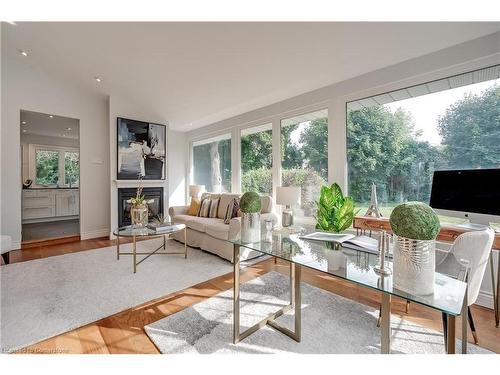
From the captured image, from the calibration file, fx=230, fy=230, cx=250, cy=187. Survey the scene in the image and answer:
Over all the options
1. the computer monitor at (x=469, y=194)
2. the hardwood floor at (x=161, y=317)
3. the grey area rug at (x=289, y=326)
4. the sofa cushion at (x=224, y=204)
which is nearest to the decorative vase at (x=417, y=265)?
the grey area rug at (x=289, y=326)

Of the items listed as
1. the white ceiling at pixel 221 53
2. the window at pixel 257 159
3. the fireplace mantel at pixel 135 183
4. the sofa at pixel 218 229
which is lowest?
the sofa at pixel 218 229

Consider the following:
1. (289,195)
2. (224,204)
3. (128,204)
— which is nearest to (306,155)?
(289,195)

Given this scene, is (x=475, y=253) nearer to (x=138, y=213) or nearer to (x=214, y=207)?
(x=214, y=207)

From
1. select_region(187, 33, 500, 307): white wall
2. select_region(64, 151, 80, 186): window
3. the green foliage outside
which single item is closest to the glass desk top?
the green foliage outside

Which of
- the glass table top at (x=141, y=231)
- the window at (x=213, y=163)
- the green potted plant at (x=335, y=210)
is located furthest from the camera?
the window at (x=213, y=163)

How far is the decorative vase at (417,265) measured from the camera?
0.90m

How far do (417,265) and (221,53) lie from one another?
289cm

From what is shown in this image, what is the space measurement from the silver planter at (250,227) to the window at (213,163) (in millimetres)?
3320

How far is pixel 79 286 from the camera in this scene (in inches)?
95.4

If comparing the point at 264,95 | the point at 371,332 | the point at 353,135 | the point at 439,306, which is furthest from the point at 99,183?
the point at 439,306

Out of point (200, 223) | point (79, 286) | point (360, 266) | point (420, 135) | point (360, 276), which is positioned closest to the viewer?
point (360, 276)

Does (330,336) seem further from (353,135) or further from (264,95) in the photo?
(264,95)

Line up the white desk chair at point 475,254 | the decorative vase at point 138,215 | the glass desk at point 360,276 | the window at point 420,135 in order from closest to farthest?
1. the glass desk at point 360,276
2. the white desk chair at point 475,254
3. the window at point 420,135
4. the decorative vase at point 138,215

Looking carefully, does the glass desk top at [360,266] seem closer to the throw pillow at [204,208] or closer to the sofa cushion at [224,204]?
the sofa cushion at [224,204]
